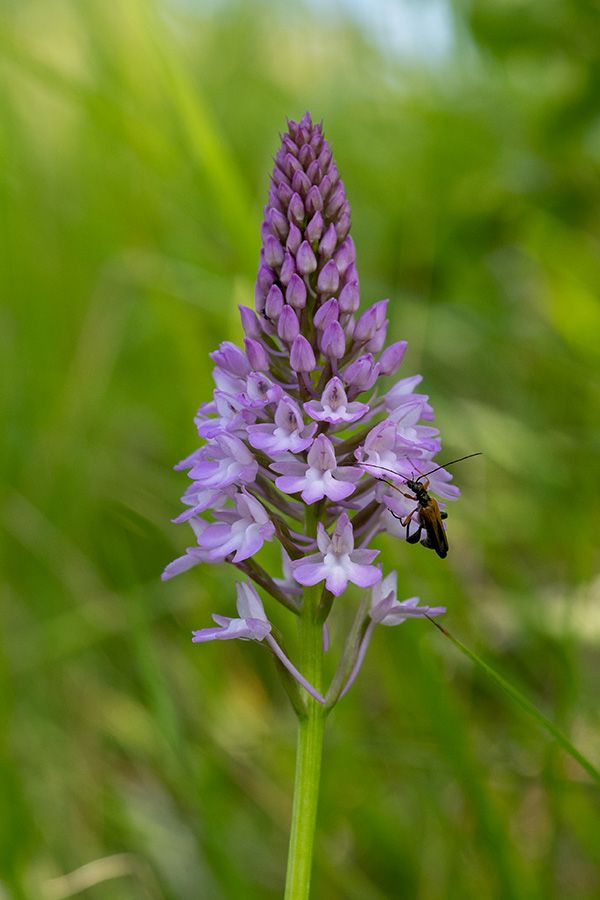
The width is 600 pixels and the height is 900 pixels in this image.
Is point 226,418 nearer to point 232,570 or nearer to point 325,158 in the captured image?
point 325,158

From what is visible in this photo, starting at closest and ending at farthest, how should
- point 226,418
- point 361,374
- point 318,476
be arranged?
point 318,476 < point 361,374 < point 226,418

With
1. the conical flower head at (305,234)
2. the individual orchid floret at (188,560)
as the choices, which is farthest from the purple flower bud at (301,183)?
the individual orchid floret at (188,560)

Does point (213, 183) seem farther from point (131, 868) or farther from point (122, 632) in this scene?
point (131, 868)

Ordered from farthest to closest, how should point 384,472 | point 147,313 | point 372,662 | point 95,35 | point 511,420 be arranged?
point 147,313, point 95,35, point 511,420, point 372,662, point 384,472

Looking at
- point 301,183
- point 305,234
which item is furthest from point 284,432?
point 301,183

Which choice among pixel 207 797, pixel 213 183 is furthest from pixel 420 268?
pixel 207 797

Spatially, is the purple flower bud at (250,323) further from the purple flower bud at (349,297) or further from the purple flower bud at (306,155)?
the purple flower bud at (306,155)

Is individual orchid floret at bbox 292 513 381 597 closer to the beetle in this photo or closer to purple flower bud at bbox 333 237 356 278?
the beetle

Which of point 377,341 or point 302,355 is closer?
point 302,355
